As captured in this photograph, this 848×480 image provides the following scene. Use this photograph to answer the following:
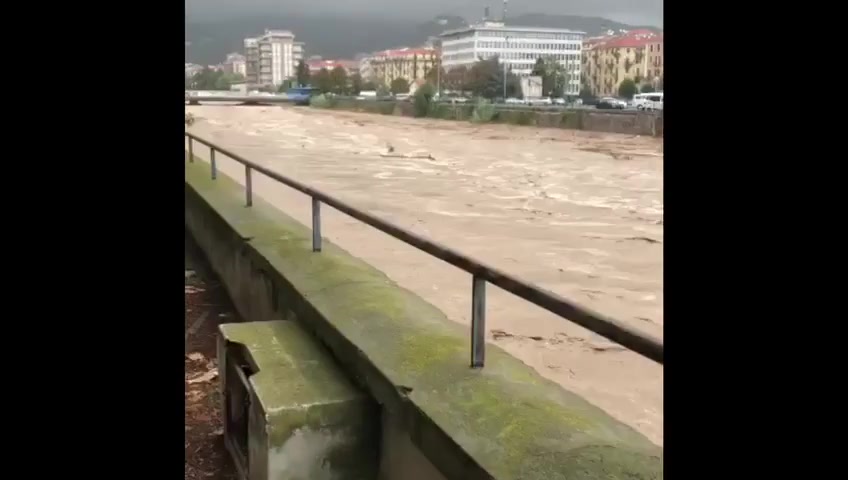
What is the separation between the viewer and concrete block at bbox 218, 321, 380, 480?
10.1 feet

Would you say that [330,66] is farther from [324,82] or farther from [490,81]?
[490,81]

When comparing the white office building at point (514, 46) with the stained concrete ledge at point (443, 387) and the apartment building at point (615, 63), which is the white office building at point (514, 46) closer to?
the apartment building at point (615, 63)

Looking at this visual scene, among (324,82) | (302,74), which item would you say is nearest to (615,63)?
(324,82)

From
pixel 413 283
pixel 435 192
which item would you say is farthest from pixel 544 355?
pixel 435 192

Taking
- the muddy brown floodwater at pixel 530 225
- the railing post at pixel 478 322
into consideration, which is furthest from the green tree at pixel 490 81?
the railing post at pixel 478 322

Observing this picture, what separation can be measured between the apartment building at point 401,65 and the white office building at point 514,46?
4.06m

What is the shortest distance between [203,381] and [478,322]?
8.99 feet

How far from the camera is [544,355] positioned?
19.4 feet

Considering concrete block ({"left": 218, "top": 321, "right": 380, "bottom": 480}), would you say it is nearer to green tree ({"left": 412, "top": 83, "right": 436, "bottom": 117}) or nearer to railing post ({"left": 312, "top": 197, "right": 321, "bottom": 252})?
railing post ({"left": 312, "top": 197, "right": 321, "bottom": 252})

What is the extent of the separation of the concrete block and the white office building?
86289 mm
